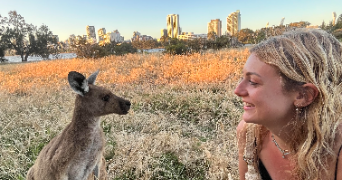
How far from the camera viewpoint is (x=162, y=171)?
3.17 m

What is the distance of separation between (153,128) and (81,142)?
7.27 ft

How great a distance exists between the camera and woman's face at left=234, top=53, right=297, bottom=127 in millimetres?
1356

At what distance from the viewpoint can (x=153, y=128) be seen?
432 cm

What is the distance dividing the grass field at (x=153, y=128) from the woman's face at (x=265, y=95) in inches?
55.2

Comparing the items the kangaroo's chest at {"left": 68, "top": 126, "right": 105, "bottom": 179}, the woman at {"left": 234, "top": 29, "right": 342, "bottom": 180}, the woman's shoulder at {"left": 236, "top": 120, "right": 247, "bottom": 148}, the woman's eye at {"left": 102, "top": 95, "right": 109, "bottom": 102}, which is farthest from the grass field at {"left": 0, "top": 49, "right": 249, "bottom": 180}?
the woman at {"left": 234, "top": 29, "right": 342, "bottom": 180}

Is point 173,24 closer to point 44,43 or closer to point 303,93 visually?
point 44,43

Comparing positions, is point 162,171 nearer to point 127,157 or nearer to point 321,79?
point 127,157

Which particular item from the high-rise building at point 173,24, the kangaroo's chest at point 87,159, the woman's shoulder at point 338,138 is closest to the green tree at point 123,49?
the high-rise building at point 173,24

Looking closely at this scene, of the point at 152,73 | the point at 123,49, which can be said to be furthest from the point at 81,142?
the point at 123,49

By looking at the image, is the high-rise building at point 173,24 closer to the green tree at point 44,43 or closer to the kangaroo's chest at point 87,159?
the green tree at point 44,43

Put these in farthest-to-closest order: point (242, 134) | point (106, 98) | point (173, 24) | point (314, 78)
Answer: point (173, 24) < point (106, 98) < point (242, 134) < point (314, 78)

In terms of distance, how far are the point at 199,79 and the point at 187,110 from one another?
2.31 m

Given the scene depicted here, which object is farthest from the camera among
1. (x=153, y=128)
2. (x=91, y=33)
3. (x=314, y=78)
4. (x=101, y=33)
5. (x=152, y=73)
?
(x=101, y=33)

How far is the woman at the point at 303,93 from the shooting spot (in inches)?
50.7
